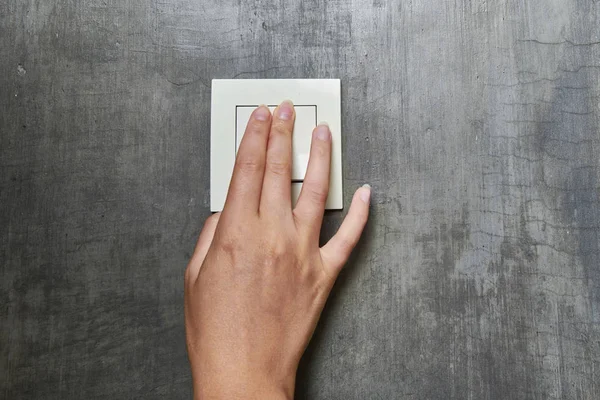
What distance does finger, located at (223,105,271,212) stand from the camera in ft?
2.27

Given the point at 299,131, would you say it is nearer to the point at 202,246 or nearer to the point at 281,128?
the point at 281,128

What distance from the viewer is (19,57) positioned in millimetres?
792

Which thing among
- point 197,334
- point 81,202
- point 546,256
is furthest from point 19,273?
point 546,256

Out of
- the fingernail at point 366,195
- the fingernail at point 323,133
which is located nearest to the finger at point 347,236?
the fingernail at point 366,195

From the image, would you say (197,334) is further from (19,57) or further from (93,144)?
(19,57)

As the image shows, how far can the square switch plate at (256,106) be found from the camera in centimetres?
77

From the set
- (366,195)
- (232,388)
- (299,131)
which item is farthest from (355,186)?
(232,388)

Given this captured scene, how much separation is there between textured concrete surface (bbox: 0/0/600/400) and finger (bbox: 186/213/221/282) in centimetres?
4

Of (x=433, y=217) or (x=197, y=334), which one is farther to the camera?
(x=433, y=217)

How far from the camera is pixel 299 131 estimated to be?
771 millimetres

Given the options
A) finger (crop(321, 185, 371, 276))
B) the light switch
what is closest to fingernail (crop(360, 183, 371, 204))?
finger (crop(321, 185, 371, 276))

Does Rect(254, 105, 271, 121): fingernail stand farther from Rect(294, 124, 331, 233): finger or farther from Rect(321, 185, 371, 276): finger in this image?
Rect(321, 185, 371, 276): finger

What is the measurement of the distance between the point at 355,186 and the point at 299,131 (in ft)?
0.43

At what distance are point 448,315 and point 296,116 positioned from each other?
1.34 feet
